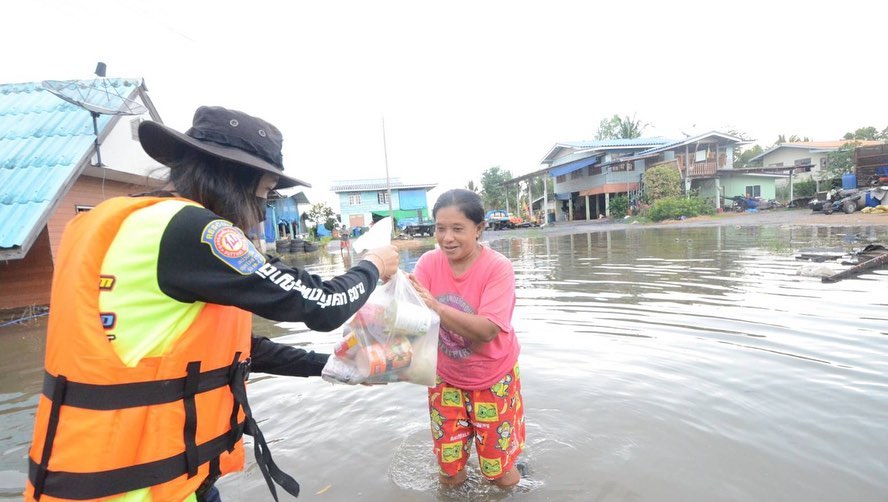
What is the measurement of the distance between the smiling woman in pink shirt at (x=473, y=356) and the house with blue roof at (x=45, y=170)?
7.74 metres

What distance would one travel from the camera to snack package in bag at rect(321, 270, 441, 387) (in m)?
2.19

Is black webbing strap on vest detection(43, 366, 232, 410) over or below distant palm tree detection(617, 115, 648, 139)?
below

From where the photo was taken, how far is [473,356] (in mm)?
2510

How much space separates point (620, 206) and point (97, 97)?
30.4 metres

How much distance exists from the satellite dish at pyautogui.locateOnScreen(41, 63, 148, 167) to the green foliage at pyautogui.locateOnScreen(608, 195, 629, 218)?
97.6ft

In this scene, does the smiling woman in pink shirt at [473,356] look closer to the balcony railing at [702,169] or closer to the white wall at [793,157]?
the balcony railing at [702,169]

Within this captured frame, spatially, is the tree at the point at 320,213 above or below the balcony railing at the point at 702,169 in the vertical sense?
below

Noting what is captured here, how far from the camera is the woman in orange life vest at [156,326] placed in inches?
51.1

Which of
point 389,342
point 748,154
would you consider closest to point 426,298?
point 389,342

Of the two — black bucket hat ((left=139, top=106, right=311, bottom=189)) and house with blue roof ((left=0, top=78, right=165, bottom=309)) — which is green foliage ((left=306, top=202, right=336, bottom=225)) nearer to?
house with blue roof ((left=0, top=78, right=165, bottom=309))

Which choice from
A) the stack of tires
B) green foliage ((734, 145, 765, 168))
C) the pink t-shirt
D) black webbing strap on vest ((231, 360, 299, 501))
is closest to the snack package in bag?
the pink t-shirt

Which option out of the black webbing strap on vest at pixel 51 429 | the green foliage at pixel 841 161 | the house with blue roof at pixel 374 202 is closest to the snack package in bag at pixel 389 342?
the black webbing strap on vest at pixel 51 429

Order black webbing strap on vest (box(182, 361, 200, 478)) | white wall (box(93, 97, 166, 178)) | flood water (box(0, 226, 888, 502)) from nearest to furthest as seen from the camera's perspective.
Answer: black webbing strap on vest (box(182, 361, 200, 478)) < flood water (box(0, 226, 888, 502)) < white wall (box(93, 97, 166, 178))

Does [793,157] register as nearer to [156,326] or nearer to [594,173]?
[594,173]
